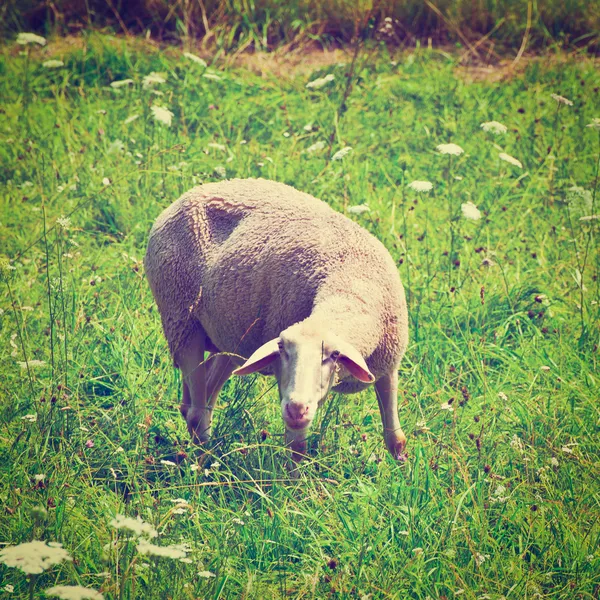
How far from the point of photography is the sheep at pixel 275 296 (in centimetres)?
324

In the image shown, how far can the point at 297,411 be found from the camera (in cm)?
293

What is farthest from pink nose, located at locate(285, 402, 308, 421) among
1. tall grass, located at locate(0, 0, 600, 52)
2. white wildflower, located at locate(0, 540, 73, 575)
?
tall grass, located at locate(0, 0, 600, 52)

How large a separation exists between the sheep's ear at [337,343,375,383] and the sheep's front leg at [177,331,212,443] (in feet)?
3.42

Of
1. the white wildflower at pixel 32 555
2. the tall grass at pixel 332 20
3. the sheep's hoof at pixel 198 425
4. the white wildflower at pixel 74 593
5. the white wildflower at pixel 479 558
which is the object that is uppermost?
the white wildflower at pixel 32 555

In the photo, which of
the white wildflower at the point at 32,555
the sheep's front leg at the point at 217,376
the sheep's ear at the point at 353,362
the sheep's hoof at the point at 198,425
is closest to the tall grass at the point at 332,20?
the sheep's front leg at the point at 217,376

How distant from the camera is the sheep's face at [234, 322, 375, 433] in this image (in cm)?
296

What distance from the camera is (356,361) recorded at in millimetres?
3131

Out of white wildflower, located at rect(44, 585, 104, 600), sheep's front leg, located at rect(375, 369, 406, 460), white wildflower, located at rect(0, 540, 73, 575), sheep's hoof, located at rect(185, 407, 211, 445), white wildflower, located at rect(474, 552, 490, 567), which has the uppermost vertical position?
white wildflower, located at rect(0, 540, 73, 575)

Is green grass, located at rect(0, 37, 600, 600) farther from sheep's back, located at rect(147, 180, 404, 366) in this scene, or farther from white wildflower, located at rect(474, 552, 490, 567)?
sheep's back, located at rect(147, 180, 404, 366)

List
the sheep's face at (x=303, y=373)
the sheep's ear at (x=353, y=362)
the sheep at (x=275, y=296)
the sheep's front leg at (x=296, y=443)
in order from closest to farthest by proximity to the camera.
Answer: the sheep's face at (x=303, y=373) < the sheep's ear at (x=353, y=362) < the sheep at (x=275, y=296) < the sheep's front leg at (x=296, y=443)

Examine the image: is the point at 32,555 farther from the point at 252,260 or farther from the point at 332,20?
the point at 332,20

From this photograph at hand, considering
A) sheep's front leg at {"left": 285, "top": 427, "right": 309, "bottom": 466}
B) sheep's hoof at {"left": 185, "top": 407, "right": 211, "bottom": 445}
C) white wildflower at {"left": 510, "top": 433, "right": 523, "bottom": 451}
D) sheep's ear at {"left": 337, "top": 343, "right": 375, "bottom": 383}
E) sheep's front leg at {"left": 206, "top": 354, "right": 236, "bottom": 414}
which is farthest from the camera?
sheep's front leg at {"left": 206, "top": 354, "right": 236, "bottom": 414}

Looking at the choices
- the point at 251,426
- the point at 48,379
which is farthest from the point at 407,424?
the point at 48,379

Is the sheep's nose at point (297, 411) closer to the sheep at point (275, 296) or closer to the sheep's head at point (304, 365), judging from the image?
the sheep's head at point (304, 365)
